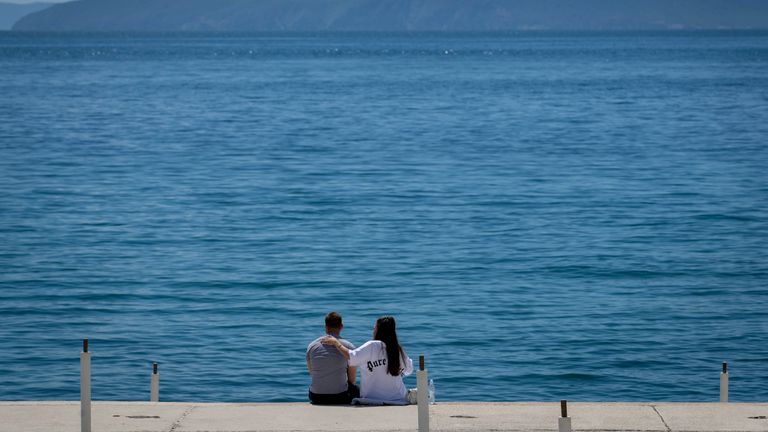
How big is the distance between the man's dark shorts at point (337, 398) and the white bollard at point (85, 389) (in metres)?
2.42

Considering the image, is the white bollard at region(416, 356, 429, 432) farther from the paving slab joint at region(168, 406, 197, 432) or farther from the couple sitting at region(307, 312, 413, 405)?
the paving slab joint at region(168, 406, 197, 432)

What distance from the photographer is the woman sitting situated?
40.3 feet

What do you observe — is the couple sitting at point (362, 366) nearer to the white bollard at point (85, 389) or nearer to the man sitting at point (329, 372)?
the man sitting at point (329, 372)

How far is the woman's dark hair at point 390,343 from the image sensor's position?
12.3 m

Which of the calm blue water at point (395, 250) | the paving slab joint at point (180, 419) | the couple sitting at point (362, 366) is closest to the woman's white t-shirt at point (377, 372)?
the couple sitting at point (362, 366)

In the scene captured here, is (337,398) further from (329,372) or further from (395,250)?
(395,250)

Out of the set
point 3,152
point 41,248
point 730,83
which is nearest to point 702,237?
point 41,248

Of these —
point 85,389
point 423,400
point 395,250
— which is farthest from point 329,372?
point 395,250

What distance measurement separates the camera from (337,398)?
12594 millimetres

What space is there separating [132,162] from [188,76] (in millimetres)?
72539

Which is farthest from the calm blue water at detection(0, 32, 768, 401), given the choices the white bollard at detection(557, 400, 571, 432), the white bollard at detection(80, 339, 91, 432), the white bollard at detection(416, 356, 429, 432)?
the white bollard at detection(557, 400, 571, 432)

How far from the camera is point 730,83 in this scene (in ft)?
333

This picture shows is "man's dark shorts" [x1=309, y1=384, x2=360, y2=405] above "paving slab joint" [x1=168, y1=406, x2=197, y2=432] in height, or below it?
above

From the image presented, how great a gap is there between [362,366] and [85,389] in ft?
9.14
